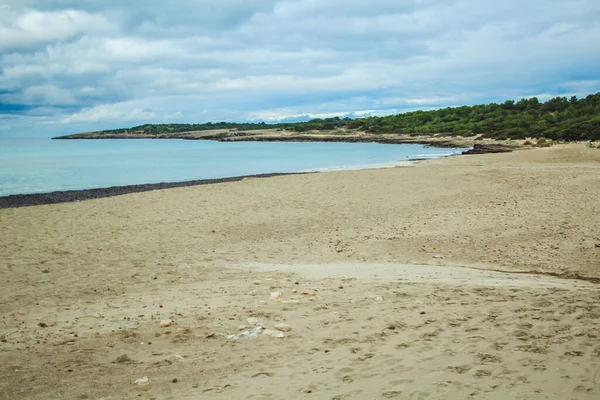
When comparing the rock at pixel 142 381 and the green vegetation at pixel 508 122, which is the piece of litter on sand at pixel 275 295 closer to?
the rock at pixel 142 381

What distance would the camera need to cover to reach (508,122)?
6706 cm

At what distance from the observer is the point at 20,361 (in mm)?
5289

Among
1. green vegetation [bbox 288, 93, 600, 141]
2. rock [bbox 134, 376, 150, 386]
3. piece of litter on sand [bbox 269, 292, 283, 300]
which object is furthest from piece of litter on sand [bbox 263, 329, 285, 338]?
green vegetation [bbox 288, 93, 600, 141]

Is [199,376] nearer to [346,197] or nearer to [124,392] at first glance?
[124,392]

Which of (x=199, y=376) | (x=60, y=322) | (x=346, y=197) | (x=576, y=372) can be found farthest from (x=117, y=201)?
(x=576, y=372)

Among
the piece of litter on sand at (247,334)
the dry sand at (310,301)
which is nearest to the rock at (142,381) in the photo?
the dry sand at (310,301)

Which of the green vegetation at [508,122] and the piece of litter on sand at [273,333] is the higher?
the green vegetation at [508,122]

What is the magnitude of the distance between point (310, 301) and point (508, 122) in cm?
6722

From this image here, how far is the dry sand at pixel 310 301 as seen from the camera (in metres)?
4.56

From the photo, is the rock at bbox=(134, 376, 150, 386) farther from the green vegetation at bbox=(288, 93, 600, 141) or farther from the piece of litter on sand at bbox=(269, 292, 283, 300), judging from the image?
the green vegetation at bbox=(288, 93, 600, 141)

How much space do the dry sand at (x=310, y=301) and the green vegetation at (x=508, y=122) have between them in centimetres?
3683

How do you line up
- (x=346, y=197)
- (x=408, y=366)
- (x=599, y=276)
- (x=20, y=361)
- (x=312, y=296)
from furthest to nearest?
(x=346, y=197)
(x=599, y=276)
(x=312, y=296)
(x=20, y=361)
(x=408, y=366)

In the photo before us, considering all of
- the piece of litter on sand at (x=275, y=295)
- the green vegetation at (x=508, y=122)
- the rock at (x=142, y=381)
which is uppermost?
the green vegetation at (x=508, y=122)

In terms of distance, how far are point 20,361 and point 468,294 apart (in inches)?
220
